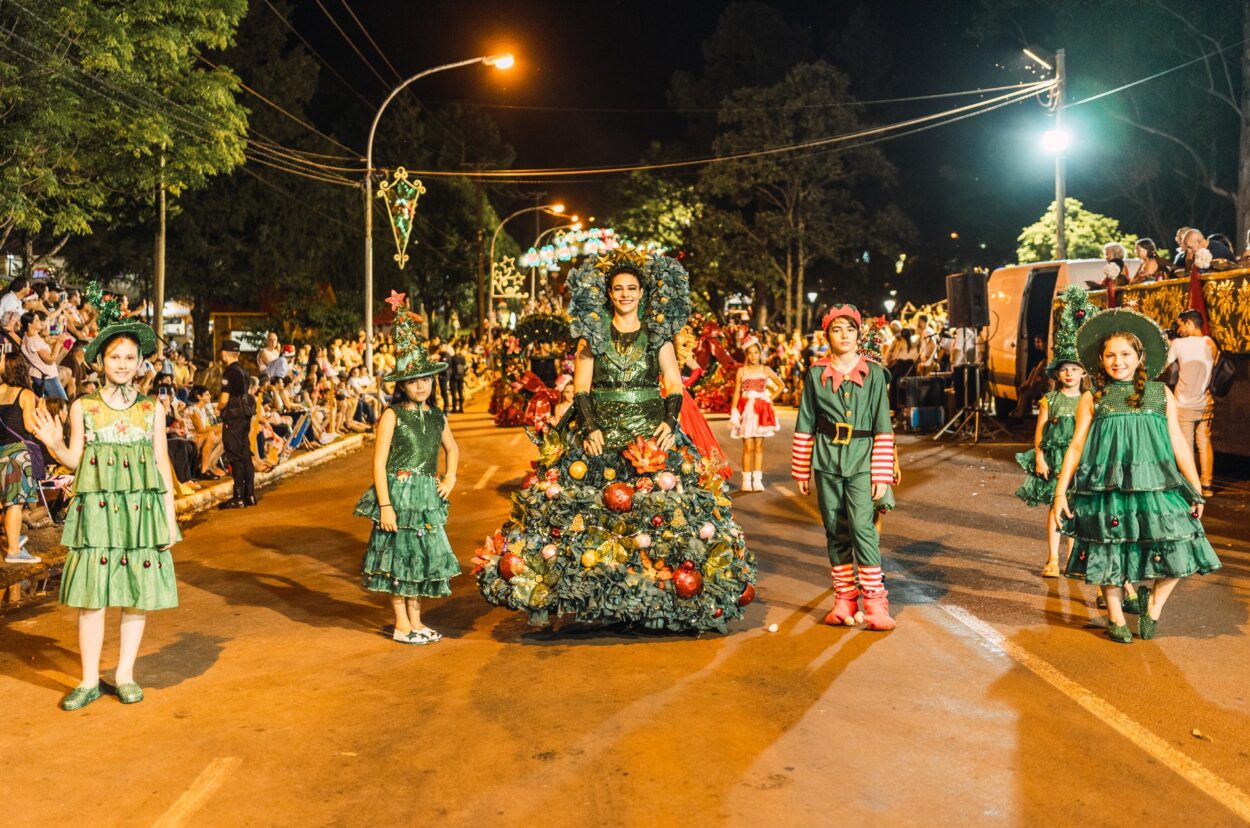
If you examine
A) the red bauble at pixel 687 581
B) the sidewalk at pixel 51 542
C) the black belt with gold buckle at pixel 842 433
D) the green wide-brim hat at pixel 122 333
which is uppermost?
the green wide-brim hat at pixel 122 333

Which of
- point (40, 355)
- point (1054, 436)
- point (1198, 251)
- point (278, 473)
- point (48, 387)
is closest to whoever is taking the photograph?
point (1054, 436)

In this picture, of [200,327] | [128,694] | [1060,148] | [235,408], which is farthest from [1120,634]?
[200,327]

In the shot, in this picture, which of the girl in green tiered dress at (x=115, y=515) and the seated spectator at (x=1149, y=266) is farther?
the seated spectator at (x=1149, y=266)

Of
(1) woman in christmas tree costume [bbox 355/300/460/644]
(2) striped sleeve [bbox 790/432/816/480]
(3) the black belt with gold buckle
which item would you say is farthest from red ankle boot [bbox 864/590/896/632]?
(1) woman in christmas tree costume [bbox 355/300/460/644]

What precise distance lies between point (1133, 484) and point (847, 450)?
65.8 inches

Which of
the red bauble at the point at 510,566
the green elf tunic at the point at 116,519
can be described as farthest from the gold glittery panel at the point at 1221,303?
the green elf tunic at the point at 116,519

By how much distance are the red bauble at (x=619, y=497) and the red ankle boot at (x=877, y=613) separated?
5.32 ft

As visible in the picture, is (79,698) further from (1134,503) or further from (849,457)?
(1134,503)

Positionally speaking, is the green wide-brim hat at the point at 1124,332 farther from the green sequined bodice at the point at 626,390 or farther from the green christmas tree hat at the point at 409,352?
the green christmas tree hat at the point at 409,352

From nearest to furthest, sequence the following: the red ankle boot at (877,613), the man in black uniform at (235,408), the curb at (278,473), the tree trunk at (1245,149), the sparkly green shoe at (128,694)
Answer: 1. the sparkly green shoe at (128,694)
2. the red ankle boot at (877,613)
3. the man in black uniform at (235,408)
4. the curb at (278,473)
5. the tree trunk at (1245,149)

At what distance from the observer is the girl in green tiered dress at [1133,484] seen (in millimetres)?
7219

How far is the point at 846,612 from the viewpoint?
26.1ft

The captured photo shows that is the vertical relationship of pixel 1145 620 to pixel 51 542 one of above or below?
above

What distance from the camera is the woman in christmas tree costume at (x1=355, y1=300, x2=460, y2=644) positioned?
7660mm
